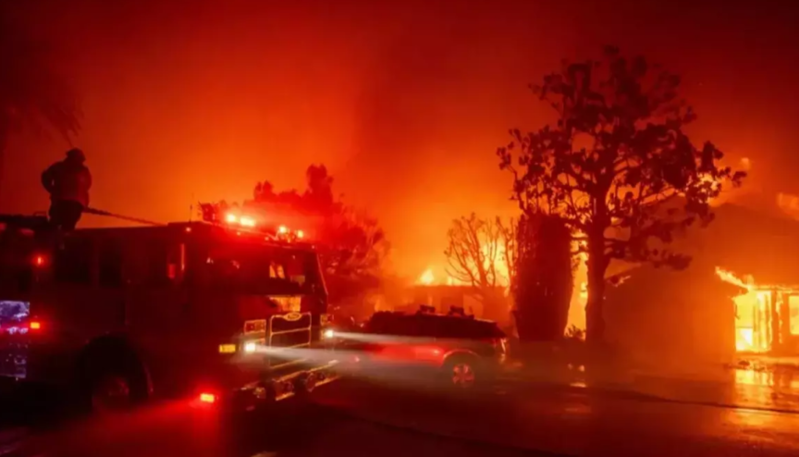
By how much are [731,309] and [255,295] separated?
1928 cm

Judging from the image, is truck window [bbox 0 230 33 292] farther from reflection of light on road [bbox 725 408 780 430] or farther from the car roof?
reflection of light on road [bbox 725 408 780 430]

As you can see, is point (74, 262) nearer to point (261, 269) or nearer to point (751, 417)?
point (261, 269)

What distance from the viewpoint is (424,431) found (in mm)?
8969

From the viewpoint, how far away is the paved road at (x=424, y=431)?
7.85 meters

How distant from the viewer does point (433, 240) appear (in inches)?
1747

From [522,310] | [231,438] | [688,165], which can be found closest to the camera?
[231,438]

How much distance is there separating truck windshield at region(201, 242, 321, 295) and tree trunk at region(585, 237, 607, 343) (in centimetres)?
1128

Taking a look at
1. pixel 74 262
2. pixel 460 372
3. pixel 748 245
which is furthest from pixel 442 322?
pixel 748 245

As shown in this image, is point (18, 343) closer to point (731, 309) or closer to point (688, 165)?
point (688, 165)

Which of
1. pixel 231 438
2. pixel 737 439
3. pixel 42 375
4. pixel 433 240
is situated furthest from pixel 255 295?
pixel 433 240

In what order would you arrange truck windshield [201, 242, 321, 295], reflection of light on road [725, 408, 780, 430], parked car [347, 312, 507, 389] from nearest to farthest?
truck windshield [201, 242, 321, 295], reflection of light on road [725, 408, 780, 430], parked car [347, 312, 507, 389]

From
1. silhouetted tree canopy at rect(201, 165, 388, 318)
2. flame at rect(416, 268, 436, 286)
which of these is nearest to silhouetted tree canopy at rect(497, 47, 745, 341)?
silhouetted tree canopy at rect(201, 165, 388, 318)

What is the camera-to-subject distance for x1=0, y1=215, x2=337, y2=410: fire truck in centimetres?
745

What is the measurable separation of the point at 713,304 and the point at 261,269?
18.6 meters
